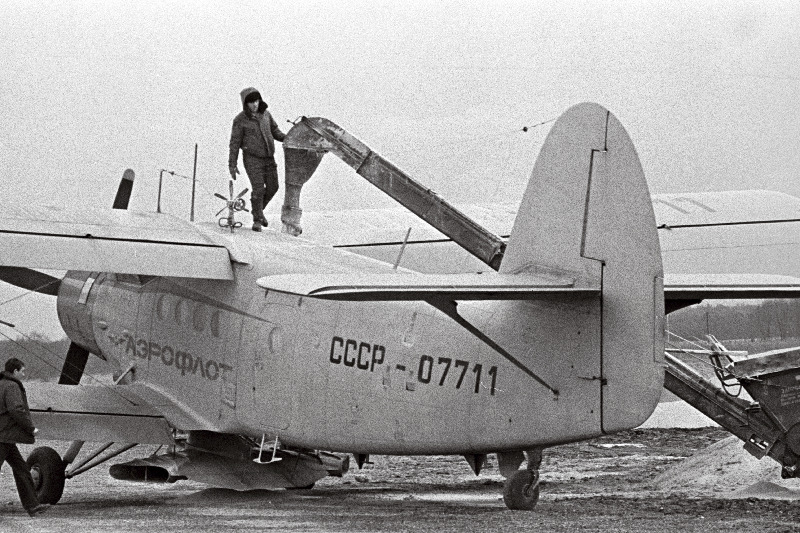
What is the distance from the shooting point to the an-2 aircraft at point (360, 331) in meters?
11.4

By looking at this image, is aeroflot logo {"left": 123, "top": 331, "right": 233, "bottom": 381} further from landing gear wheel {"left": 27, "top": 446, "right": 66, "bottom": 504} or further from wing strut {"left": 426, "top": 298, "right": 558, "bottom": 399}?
wing strut {"left": 426, "top": 298, "right": 558, "bottom": 399}

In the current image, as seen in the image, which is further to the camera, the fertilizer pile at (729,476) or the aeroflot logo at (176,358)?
the fertilizer pile at (729,476)

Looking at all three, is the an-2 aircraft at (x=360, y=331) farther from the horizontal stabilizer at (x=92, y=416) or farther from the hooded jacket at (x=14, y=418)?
the hooded jacket at (x=14, y=418)

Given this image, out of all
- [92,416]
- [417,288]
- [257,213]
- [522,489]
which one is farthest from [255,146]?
[417,288]

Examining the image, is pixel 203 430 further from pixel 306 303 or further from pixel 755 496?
pixel 755 496

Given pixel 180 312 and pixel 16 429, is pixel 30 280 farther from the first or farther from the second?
pixel 16 429

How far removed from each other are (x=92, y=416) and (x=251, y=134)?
12.7 feet

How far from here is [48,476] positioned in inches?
589

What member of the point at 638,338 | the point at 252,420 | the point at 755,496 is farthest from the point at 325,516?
the point at 755,496

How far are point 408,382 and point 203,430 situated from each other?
10.2ft

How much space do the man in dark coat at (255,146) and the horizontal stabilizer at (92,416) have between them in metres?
2.67

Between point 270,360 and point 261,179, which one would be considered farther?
point 261,179

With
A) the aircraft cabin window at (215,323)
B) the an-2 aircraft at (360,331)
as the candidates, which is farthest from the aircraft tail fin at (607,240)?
the aircraft cabin window at (215,323)

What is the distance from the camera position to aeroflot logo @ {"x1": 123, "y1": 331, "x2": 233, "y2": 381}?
1464cm
